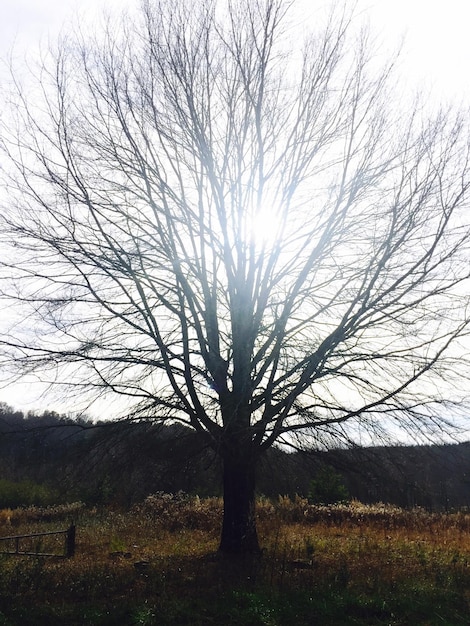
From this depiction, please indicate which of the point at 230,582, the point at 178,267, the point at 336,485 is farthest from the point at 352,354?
the point at 336,485

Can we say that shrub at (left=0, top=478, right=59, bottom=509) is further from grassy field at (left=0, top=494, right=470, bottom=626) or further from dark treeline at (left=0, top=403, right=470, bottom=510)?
dark treeline at (left=0, top=403, right=470, bottom=510)

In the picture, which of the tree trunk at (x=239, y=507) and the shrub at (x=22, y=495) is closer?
the tree trunk at (x=239, y=507)

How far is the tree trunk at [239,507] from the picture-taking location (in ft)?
29.8

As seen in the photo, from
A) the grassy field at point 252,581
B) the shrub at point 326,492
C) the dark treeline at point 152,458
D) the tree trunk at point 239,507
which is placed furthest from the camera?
the shrub at point 326,492

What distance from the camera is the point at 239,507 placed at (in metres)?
9.21

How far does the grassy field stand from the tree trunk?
0.35 metres

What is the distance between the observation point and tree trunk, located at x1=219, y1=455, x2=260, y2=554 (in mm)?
9070

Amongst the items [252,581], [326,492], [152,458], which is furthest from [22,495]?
[252,581]

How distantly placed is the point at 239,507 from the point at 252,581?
68.7 inches

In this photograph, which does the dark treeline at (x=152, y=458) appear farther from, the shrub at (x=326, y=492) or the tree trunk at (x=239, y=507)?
the shrub at (x=326, y=492)

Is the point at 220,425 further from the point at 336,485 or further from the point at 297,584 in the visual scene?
the point at 336,485

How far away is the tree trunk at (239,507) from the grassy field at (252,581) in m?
0.35

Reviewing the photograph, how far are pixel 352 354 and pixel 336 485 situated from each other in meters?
15.5

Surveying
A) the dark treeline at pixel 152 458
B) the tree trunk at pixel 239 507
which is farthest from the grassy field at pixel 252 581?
the dark treeline at pixel 152 458
